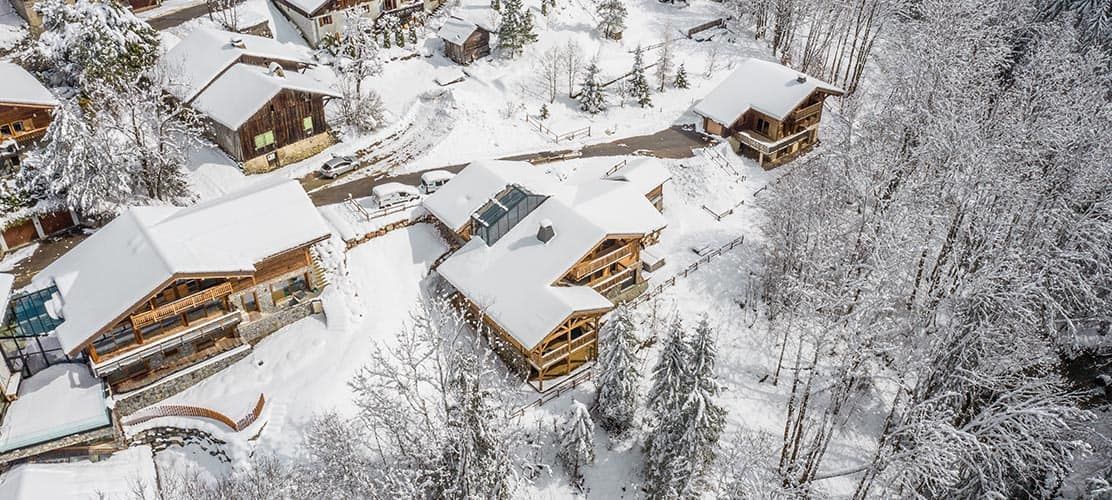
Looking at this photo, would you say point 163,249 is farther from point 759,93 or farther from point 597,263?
point 759,93

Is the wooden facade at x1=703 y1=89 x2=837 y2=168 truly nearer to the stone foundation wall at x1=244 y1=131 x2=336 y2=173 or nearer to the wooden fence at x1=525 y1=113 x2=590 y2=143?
A: the wooden fence at x1=525 y1=113 x2=590 y2=143

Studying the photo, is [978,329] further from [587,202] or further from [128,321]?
[128,321]

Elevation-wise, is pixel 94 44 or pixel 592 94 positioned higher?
pixel 94 44

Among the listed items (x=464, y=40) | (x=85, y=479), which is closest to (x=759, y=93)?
(x=464, y=40)

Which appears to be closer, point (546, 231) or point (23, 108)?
point (546, 231)

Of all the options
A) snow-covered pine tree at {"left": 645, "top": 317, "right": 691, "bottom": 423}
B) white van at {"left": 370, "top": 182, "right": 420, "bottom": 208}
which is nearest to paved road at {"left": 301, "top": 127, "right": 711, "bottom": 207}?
white van at {"left": 370, "top": 182, "right": 420, "bottom": 208}

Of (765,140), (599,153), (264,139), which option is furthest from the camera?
Result: (765,140)
